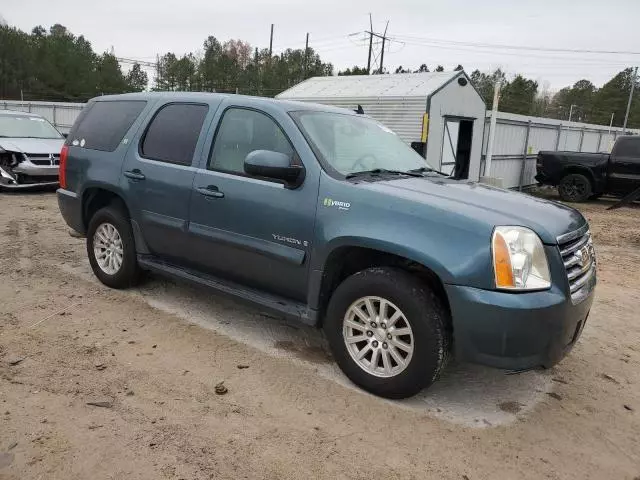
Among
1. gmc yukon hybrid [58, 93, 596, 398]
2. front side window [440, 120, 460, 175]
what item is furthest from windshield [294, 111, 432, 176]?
front side window [440, 120, 460, 175]

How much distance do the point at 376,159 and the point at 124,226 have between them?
2.39 m

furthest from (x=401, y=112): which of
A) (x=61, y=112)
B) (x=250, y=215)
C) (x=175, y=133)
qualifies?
(x=61, y=112)

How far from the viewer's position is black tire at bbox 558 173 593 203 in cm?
1398

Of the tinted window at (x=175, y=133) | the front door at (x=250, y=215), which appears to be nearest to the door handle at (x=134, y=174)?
the tinted window at (x=175, y=133)

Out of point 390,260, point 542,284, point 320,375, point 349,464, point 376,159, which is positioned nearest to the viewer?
point 349,464

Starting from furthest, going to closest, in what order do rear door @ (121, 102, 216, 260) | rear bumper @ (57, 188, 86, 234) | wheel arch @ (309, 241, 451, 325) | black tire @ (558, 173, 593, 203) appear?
black tire @ (558, 173, 593, 203), rear bumper @ (57, 188, 86, 234), rear door @ (121, 102, 216, 260), wheel arch @ (309, 241, 451, 325)

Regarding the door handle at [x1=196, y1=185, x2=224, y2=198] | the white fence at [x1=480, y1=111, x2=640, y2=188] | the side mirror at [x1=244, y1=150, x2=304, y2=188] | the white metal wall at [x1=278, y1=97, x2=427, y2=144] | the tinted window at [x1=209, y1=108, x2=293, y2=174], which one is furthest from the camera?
the white fence at [x1=480, y1=111, x2=640, y2=188]

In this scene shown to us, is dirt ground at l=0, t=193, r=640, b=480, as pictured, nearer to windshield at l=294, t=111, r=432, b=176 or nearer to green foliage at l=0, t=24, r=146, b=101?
windshield at l=294, t=111, r=432, b=176

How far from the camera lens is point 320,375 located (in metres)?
3.65

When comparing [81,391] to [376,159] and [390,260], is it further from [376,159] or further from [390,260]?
[376,159]

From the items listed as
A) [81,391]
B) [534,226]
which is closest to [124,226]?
[81,391]

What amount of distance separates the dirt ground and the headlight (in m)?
0.92

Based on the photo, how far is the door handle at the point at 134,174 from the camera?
14.9 ft

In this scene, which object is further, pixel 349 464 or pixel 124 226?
pixel 124 226
